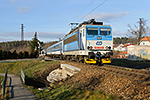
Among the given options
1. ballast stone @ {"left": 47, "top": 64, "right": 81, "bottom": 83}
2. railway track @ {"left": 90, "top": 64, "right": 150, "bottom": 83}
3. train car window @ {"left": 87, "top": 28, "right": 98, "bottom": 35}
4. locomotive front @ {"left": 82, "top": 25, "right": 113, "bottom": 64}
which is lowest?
ballast stone @ {"left": 47, "top": 64, "right": 81, "bottom": 83}

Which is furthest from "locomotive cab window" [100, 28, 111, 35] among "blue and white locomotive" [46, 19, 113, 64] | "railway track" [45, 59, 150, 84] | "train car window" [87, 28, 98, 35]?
"railway track" [45, 59, 150, 84]

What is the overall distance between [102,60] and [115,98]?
8.74 meters

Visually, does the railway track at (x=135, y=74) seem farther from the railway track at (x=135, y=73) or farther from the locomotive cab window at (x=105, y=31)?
the locomotive cab window at (x=105, y=31)

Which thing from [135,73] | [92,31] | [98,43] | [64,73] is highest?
[92,31]

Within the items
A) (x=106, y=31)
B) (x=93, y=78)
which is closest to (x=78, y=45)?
(x=106, y=31)

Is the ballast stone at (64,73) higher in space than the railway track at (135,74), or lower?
lower

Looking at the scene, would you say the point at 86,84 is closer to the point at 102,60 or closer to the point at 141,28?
the point at 102,60

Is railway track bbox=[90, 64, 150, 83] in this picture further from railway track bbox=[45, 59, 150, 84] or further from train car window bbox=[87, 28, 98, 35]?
train car window bbox=[87, 28, 98, 35]

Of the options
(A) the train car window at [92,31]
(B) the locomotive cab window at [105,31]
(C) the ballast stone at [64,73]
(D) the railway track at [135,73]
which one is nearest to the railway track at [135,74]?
(D) the railway track at [135,73]

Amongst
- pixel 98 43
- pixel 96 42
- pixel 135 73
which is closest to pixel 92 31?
pixel 96 42

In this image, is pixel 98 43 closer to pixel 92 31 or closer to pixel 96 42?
pixel 96 42

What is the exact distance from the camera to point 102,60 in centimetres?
1427

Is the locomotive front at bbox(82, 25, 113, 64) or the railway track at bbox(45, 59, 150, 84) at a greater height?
the locomotive front at bbox(82, 25, 113, 64)

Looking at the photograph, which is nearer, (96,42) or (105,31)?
(96,42)
